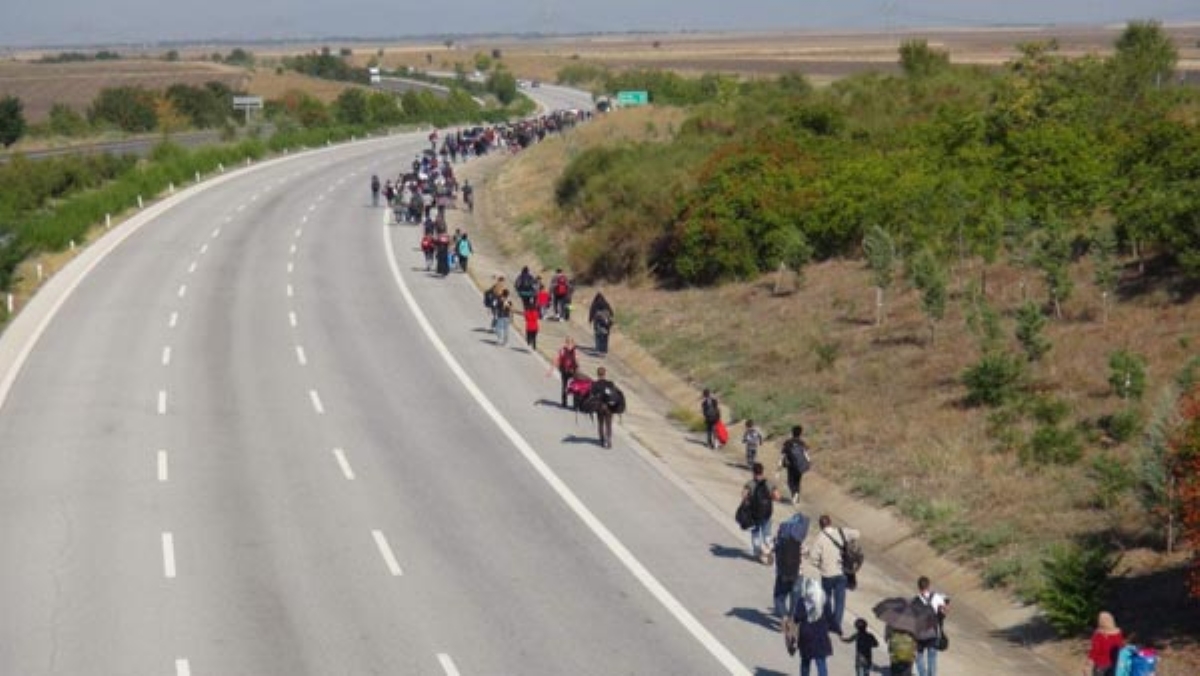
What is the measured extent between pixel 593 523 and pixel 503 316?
1411 cm

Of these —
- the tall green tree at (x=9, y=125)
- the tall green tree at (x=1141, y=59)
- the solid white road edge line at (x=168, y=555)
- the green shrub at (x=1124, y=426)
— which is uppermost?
the tall green tree at (x=1141, y=59)

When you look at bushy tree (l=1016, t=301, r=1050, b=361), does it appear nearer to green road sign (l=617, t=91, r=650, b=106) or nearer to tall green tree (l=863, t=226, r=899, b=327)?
tall green tree (l=863, t=226, r=899, b=327)

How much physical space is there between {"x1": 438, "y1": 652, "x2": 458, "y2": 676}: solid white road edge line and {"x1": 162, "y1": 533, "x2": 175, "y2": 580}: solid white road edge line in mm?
4232

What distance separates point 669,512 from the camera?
24.6 m

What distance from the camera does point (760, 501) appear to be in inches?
834

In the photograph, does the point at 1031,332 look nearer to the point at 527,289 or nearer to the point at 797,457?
the point at 797,457

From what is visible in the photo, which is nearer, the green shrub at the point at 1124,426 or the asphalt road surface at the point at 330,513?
the asphalt road surface at the point at 330,513

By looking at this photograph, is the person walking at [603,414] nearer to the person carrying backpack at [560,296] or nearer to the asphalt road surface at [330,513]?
the asphalt road surface at [330,513]

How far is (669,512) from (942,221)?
1729 centimetres

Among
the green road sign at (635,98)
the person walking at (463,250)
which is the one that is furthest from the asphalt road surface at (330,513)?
Result: the green road sign at (635,98)

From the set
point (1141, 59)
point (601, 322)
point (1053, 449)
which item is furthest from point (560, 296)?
point (1141, 59)

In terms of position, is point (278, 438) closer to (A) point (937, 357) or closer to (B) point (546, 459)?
(B) point (546, 459)

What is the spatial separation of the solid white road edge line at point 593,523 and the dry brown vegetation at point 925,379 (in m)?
3.75

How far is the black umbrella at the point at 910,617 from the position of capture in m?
16.3
